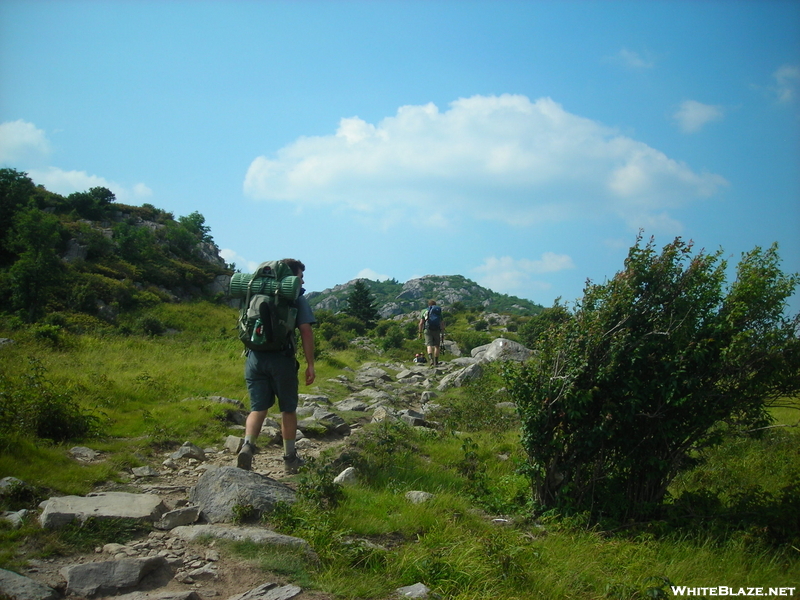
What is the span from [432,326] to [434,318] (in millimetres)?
412

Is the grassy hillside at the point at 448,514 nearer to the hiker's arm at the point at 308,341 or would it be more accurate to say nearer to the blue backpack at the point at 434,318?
the hiker's arm at the point at 308,341

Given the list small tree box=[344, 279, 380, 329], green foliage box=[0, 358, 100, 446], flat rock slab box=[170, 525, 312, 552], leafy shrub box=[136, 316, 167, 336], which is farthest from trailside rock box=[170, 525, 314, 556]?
small tree box=[344, 279, 380, 329]

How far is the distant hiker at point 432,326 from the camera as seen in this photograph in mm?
17062

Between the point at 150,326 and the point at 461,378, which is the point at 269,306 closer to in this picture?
the point at 461,378

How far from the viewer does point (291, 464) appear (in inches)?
237

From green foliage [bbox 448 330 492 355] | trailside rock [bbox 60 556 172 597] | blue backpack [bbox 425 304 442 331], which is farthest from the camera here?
green foliage [bbox 448 330 492 355]

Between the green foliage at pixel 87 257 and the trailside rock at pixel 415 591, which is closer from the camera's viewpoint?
the trailside rock at pixel 415 591

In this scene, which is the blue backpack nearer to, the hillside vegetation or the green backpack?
the hillside vegetation

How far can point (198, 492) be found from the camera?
489cm

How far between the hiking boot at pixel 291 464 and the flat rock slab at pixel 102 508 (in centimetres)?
148

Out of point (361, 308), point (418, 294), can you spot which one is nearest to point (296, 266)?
point (361, 308)

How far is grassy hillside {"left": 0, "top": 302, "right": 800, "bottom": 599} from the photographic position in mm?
3830

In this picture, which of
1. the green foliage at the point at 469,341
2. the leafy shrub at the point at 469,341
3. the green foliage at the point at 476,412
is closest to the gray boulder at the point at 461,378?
the green foliage at the point at 476,412

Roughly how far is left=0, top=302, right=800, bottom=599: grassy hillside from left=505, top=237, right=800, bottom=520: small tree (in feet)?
1.68
